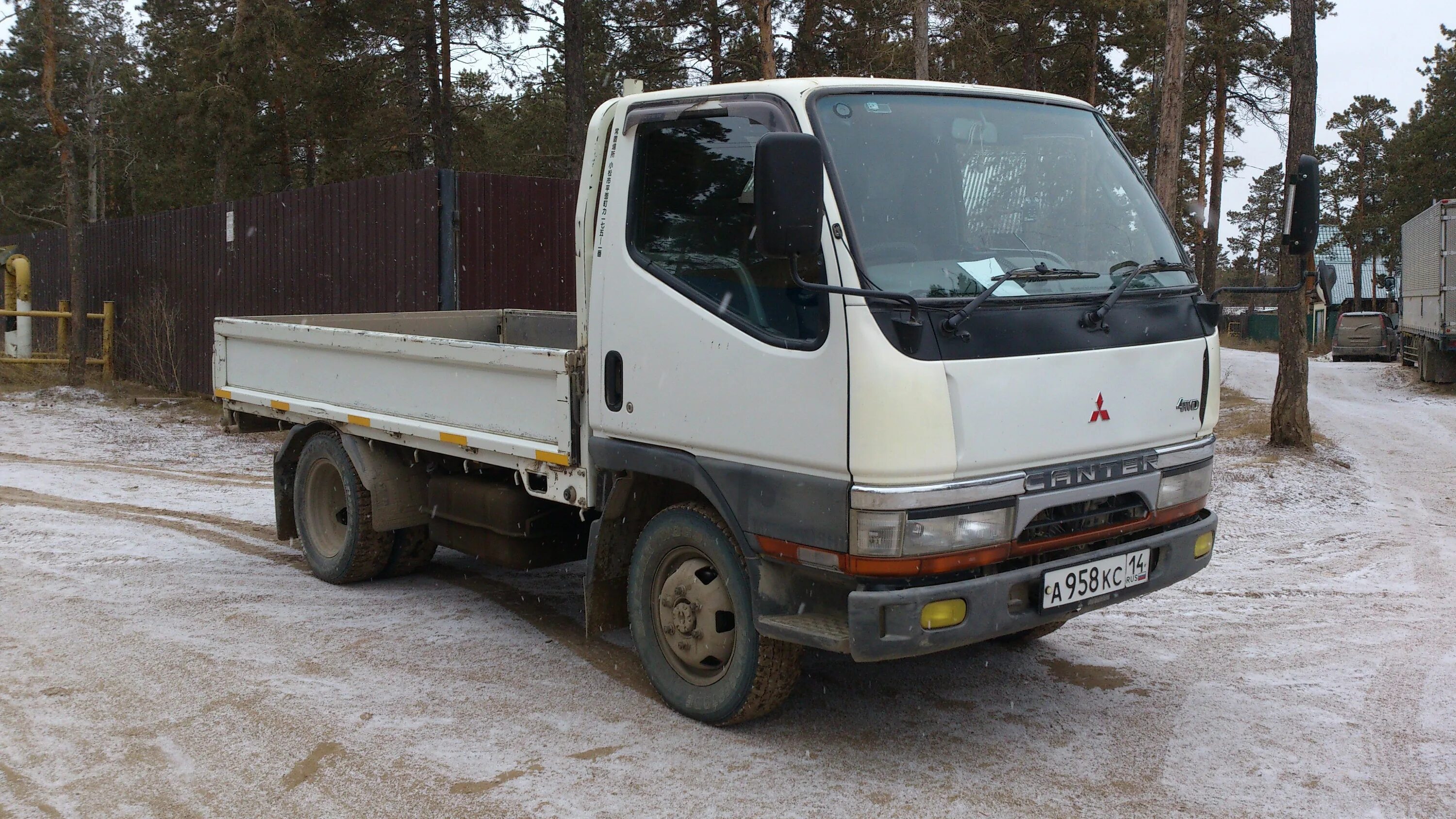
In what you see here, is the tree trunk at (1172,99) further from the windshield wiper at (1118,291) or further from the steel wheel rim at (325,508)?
the steel wheel rim at (325,508)

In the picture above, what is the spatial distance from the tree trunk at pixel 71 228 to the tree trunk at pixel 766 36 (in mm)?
10625

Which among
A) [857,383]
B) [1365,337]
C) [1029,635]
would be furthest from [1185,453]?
[1365,337]

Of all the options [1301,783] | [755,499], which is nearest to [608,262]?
[755,499]

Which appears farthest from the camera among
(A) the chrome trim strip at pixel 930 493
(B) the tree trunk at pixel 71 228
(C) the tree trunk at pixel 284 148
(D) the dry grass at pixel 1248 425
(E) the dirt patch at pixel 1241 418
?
(C) the tree trunk at pixel 284 148

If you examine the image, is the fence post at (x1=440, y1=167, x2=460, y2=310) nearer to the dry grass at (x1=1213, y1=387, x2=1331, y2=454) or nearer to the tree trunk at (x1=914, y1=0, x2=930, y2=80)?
the tree trunk at (x1=914, y1=0, x2=930, y2=80)

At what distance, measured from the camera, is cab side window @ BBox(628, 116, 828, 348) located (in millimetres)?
4164

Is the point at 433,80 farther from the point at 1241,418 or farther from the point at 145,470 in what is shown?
the point at 1241,418

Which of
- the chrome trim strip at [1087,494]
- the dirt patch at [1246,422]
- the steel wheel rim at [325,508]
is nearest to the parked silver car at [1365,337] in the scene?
the dirt patch at [1246,422]

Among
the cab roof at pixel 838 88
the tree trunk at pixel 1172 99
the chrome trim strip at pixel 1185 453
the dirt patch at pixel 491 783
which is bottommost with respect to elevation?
the dirt patch at pixel 491 783

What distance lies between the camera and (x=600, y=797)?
13.2 feet

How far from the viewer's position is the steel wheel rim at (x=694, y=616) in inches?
181

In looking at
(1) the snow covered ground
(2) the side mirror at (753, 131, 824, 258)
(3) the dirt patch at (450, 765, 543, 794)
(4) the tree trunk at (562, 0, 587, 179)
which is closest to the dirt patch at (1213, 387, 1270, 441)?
(1) the snow covered ground

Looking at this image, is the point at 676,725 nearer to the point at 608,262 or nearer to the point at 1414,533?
Result: the point at 608,262

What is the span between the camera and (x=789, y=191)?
3713mm
